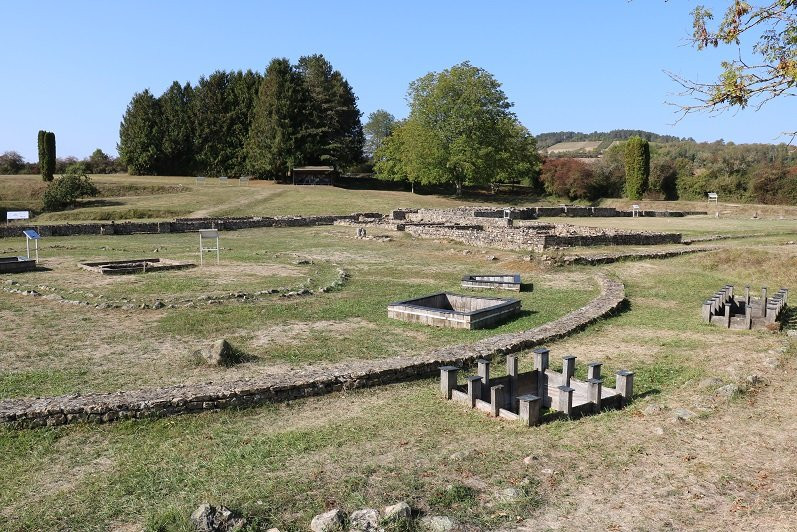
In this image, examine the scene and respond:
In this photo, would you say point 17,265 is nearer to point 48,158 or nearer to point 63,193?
point 63,193

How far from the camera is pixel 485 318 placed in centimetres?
1374

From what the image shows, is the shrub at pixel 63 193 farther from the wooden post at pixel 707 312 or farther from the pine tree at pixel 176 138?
the wooden post at pixel 707 312

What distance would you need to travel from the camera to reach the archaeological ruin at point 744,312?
13125mm

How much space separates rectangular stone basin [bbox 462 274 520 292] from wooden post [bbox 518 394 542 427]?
10.4m

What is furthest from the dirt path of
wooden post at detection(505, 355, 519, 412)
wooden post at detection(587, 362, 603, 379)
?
wooden post at detection(587, 362, 603, 379)

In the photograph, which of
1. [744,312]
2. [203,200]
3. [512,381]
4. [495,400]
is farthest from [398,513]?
[203,200]

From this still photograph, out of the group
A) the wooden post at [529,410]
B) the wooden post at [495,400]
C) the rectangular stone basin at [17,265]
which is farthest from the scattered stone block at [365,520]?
the rectangular stone basin at [17,265]

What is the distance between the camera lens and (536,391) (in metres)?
9.41

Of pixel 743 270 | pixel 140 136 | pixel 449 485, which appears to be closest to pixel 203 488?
pixel 449 485

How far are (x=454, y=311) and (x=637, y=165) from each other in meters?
50.5

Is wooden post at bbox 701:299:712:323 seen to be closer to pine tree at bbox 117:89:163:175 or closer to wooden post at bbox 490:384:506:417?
wooden post at bbox 490:384:506:417

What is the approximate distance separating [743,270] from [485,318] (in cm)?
1190

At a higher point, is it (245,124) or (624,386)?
(245,124)

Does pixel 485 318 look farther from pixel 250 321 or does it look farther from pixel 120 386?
pixel 120 386
